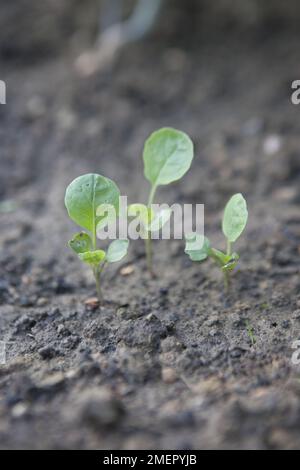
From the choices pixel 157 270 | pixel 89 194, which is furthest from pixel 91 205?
pixel 157 270

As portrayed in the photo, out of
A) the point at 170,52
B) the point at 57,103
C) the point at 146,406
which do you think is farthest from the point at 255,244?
the point at 170,52

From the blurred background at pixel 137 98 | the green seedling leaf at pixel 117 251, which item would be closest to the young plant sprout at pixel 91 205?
the green seedling leaf at pixel 117 251

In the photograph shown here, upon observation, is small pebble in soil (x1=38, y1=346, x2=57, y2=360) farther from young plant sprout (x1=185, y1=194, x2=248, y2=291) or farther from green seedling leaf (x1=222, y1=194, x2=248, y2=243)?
green seedling leaf (x1=222, y1=194, x2=248, y2=243)

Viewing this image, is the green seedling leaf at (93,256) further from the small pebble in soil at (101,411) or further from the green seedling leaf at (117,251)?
the small pebble in soil at (101,411)

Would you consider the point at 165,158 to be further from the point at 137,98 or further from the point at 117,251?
the point at 137,98

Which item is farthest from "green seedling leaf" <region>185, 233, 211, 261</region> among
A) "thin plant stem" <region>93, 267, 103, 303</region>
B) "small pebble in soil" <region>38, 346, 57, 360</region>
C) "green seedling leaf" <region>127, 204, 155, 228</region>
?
"small pebble in soil" <region>38, 346, 57, 360</region>

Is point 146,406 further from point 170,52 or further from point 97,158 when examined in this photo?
point 170,52
